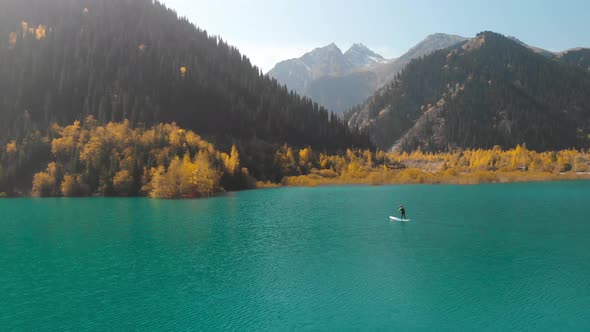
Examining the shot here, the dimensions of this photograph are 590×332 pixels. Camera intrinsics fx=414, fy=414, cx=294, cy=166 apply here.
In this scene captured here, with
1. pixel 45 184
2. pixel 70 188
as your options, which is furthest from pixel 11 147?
pixel 70 188

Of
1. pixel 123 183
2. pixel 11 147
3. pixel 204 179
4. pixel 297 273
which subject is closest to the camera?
pixel 297 273

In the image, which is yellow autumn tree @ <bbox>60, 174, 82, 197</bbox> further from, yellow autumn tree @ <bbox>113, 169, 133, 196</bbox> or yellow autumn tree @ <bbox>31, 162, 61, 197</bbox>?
yellow autumn tree @ <bbox>113, 169, 133, 196</bbox>

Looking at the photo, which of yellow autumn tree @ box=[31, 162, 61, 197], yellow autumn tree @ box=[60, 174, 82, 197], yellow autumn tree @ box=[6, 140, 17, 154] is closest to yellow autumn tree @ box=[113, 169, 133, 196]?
yellow autumn tree @ box=[60, 174, 82, 197]

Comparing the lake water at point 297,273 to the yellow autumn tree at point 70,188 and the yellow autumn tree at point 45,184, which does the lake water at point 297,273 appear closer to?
the yellow autumn tree at point 70,188

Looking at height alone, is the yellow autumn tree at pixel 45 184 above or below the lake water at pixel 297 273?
above

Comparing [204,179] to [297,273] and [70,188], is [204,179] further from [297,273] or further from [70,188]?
[297,273]

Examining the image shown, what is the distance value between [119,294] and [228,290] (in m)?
11.0

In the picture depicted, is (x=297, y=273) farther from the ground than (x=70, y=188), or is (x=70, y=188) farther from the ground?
(x=70, y=188)

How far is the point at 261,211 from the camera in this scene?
365ft

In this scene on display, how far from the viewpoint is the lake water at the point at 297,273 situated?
3584 cm

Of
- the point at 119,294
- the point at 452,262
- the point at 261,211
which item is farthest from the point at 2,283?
the point at 261,211

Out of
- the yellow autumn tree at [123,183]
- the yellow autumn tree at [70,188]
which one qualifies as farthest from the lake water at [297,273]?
the yellow autumn tree at [70,188]

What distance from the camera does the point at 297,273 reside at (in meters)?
49.7

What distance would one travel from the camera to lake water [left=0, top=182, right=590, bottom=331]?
1411 inches
